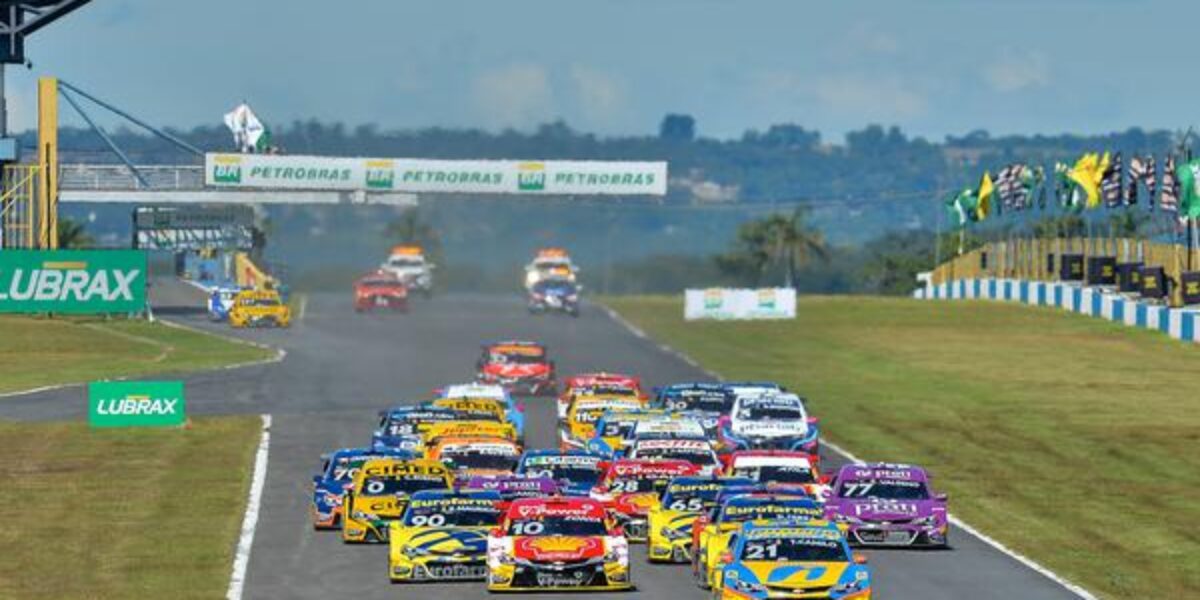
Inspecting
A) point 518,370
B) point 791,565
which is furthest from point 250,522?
point 518,370

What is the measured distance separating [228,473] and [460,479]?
486 inches

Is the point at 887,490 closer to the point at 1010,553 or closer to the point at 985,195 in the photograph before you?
the point at 1010,553

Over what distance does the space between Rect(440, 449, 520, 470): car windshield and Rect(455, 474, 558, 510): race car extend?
306 centimetres

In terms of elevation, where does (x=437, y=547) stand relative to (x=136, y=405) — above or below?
below

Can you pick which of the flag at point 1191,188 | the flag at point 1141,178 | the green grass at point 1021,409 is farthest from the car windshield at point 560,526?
the flag at point 1141,178

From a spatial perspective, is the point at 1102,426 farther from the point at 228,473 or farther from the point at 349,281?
the point at 349,281

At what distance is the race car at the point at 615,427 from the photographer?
169 ft

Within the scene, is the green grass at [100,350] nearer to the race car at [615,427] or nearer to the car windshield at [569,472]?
the race car at [615,427]

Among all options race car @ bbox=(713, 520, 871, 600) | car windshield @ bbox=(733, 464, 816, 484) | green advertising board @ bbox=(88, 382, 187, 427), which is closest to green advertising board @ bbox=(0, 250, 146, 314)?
green advertising board @ bbox=(88, 382, 187, 427)

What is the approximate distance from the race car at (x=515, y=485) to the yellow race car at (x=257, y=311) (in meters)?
62.5

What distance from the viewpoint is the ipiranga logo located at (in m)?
89.4

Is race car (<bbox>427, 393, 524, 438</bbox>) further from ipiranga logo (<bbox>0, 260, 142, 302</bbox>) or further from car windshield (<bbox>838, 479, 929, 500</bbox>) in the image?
ipiranga logo (<bbox>0, 260, 142, 302</bbox>)

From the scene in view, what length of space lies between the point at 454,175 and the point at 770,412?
6285 cm

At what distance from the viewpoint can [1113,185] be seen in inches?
4569
